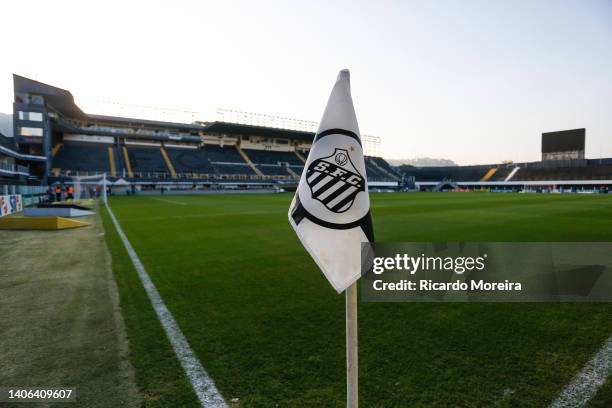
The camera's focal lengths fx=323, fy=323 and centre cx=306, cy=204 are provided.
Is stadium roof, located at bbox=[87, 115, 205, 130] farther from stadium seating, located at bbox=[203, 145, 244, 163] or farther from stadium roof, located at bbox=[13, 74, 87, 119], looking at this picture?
stadium roof, located at bbox=[13, 74, 87, 119]

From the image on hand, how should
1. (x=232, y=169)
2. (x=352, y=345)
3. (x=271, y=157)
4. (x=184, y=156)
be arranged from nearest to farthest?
1. (x=352, y=345)
2. (x=184, y=156)
3. (x=232, y=169)
4. (x=271, y=157)

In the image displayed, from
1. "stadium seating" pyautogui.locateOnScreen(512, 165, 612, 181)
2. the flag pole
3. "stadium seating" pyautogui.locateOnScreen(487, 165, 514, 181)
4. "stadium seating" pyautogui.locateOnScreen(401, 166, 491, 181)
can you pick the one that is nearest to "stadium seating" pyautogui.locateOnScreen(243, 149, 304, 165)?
"stadium seating" pyautogui.locateOnScreen(401, 166, 491, 181)

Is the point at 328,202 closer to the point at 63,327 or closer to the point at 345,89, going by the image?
the point at 345,89

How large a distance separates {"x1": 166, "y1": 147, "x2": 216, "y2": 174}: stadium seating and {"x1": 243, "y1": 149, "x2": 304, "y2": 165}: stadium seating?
10.1m

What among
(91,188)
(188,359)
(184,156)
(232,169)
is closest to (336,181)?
(188,359)

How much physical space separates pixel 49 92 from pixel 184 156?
75.1 ft

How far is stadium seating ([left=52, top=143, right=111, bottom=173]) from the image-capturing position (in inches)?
1898

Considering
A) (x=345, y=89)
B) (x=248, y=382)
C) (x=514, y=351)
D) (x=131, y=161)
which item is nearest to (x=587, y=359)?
(x=514, y=351)

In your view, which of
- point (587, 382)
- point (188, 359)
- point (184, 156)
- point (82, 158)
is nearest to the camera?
point (587, 382)

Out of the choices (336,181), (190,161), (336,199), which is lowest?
(336,199)

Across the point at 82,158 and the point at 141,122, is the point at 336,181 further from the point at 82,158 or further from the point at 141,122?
the point at 141,122

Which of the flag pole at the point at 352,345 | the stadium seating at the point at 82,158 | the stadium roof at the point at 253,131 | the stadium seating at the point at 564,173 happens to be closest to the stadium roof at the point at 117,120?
the stadium roof at the point at 253,131

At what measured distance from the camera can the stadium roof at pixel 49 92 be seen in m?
41.7

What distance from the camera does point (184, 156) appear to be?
206ft
